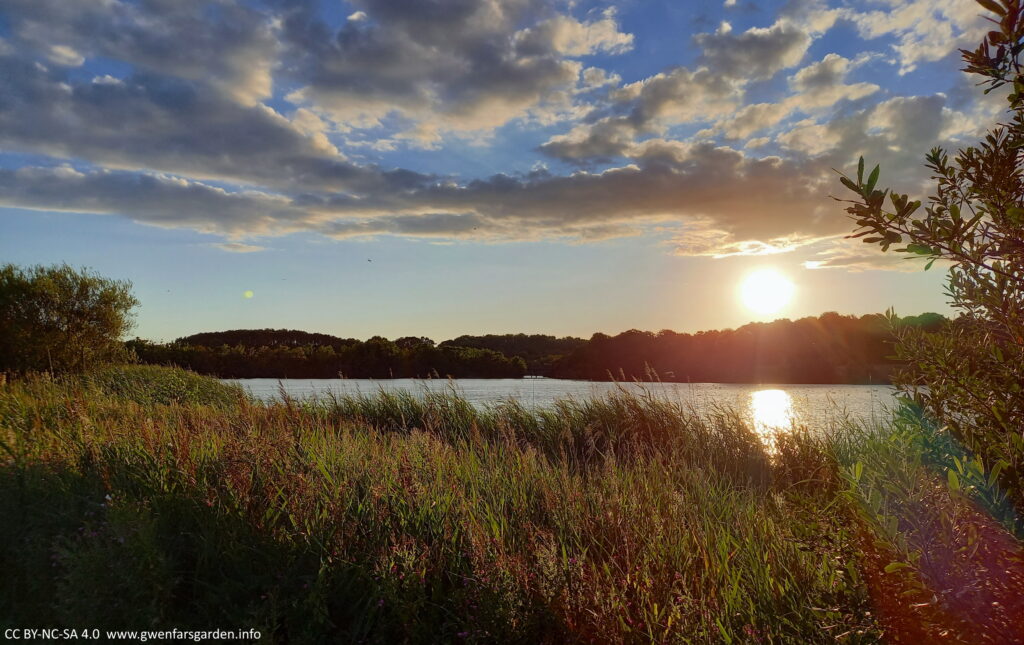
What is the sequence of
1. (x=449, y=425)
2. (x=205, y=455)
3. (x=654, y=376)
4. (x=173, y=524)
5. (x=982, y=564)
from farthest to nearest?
(x=449, y=425) → (x=654, y=376) → (x=205, y=455) → (x=173, y=524) → (x=982, y=564)

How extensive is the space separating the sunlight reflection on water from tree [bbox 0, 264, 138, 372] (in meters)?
21.2

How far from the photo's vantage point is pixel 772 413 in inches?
409

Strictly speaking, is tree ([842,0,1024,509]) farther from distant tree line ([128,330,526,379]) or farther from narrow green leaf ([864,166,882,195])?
distant tree line ([128,330,526,379])

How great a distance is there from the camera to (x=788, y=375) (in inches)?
1230

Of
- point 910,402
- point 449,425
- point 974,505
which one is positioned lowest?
point 449,425

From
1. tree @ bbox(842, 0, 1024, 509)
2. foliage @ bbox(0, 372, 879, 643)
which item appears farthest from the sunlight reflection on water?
tree @ bbox(842, 0, 1024, 509)

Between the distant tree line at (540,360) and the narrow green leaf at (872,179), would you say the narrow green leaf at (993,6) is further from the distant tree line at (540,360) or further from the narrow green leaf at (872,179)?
the distant tree line at (540,360)

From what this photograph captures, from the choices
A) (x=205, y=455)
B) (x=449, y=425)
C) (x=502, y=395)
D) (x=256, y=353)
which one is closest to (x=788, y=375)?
(x=502, y=395)

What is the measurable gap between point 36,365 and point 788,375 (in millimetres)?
31401

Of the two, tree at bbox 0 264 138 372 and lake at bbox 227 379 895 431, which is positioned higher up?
tree at bbox 0 264 138 372

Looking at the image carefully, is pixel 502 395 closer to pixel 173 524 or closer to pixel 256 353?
pixel 173 524

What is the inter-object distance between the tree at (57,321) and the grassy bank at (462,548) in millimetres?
17514

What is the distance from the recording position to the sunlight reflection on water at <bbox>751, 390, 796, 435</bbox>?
9.62 m

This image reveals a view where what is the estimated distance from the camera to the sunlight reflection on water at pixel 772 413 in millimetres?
9625
